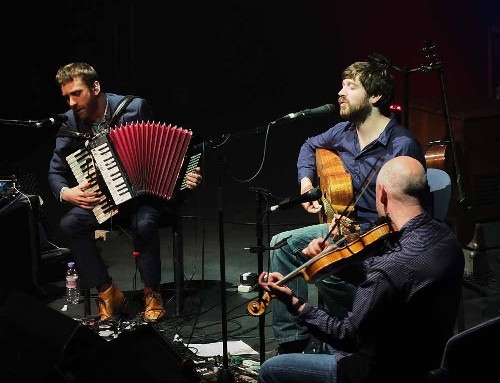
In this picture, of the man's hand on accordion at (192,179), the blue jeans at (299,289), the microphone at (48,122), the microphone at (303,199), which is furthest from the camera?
the man's hand on accordion at (192,179)

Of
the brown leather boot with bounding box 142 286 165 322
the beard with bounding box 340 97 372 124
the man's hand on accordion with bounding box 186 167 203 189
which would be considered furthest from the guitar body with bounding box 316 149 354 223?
the brown leather boot with bounding box 142 286 165 322

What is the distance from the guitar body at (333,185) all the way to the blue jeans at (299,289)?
0.18 meters

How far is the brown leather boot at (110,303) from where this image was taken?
5.78m

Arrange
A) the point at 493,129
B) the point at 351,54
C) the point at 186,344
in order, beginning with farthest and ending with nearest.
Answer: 1. the point at 351,54
2. the point at 493,129
3. the point at 186,344

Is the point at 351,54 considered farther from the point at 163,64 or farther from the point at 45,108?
the point at 45,108

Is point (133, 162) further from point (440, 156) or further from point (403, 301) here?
point (403, 301)

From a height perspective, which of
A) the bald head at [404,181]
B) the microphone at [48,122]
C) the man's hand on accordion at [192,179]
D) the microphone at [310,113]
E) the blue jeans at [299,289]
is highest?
the microphone at [310,113]

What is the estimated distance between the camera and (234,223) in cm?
799

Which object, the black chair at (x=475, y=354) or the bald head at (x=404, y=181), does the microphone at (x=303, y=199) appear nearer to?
the bald head at (x=404, y=181)

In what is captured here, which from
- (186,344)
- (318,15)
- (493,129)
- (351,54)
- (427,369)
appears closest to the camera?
(427,369)

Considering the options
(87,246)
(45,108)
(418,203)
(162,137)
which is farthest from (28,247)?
(45,108)

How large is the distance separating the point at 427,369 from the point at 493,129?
3630 millimetres

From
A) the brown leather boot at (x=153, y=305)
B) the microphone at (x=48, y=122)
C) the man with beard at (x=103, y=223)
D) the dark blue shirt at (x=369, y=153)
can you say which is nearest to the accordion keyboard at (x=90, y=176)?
the man with beard at (x=103, y=223)

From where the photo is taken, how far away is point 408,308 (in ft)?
10.5
